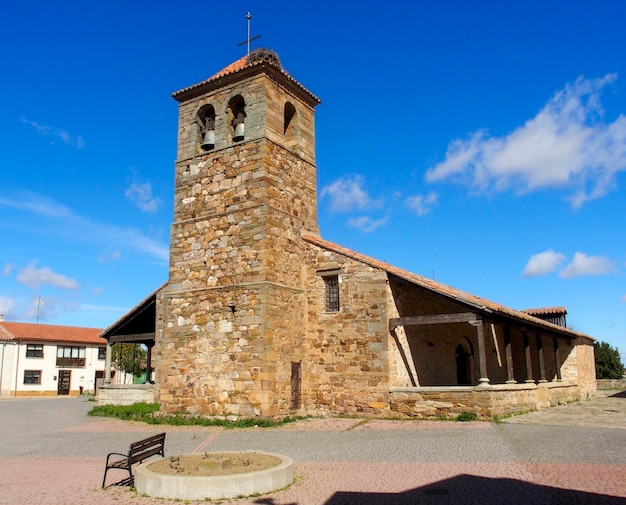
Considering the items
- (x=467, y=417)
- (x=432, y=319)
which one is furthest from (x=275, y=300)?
(x=467, y=417)

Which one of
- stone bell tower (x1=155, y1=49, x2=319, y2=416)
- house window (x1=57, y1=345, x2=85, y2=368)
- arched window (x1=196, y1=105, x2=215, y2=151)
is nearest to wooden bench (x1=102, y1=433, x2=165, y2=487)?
stone bell tower (x1=155, y1=49, x2=319, y2=416)

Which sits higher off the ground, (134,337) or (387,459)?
(134,337)

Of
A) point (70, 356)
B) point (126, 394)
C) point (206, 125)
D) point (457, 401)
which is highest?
point (206, 125)

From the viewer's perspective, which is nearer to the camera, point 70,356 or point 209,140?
point 209,140

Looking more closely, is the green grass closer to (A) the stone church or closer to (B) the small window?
(A) the stone church

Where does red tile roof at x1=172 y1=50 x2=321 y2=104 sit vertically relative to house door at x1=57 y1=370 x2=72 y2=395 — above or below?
above

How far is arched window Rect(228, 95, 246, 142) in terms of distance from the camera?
15867mm

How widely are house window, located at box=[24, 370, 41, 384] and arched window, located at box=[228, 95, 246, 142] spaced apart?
34849 mm

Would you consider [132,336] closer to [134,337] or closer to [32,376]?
[134,337]

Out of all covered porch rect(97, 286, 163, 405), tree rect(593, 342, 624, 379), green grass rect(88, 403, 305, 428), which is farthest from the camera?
tree rect(593, 342, 624, 379)

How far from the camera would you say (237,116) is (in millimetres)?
16469

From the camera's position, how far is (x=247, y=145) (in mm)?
15414

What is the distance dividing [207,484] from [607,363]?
39.4 metres

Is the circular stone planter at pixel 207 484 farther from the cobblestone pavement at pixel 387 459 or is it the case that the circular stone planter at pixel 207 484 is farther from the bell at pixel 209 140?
the bell at pixel 209 140
